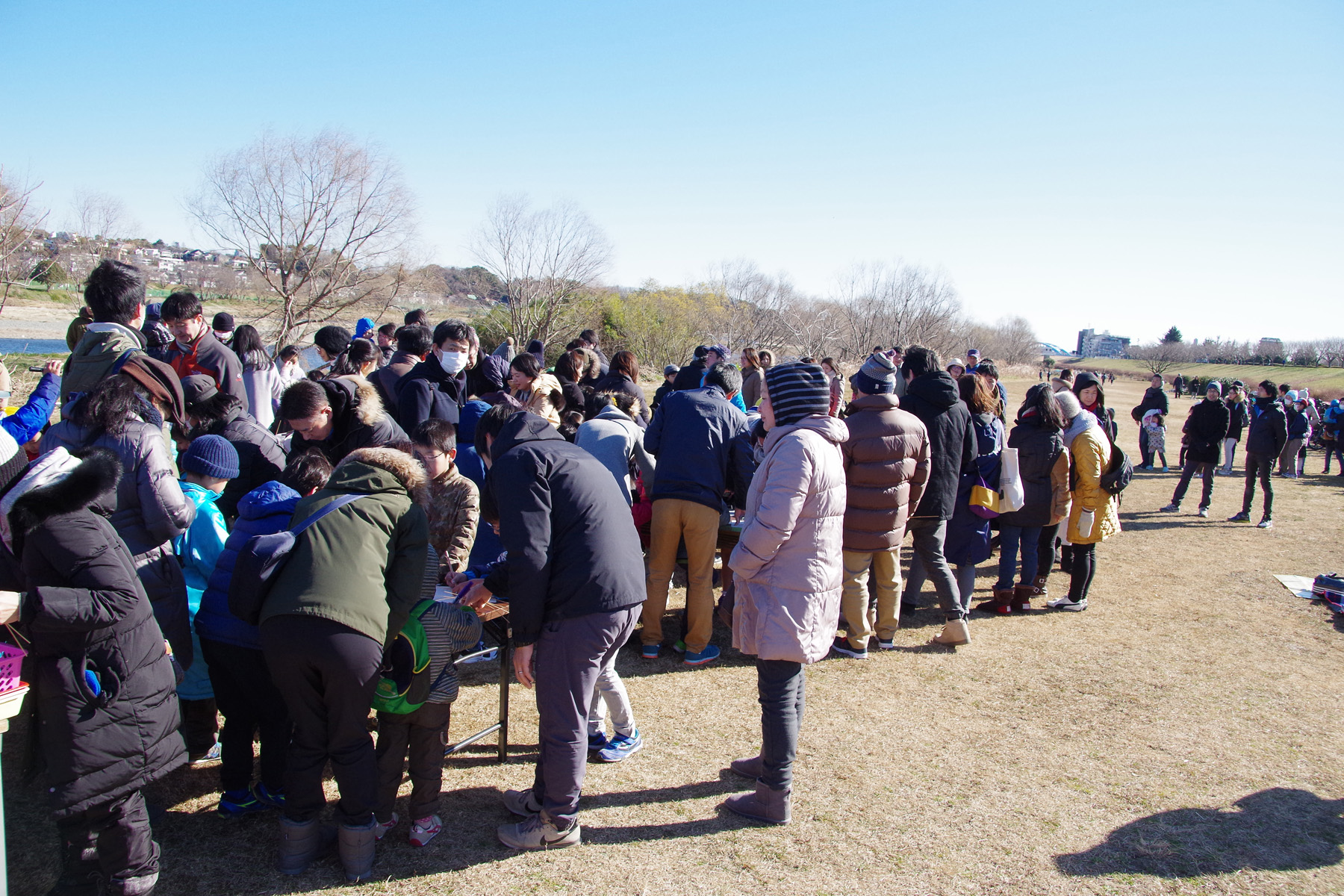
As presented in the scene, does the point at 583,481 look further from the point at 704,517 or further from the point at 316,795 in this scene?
the point at 704,517

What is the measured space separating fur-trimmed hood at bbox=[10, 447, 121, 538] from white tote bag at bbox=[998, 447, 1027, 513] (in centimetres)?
551

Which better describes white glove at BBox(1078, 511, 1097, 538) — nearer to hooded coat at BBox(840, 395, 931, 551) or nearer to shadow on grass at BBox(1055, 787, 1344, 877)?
hooded coat at BBox(840, 395, 931, 551)

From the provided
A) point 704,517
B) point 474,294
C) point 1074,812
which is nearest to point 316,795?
point 704,517

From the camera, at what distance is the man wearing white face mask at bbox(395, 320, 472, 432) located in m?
5.14

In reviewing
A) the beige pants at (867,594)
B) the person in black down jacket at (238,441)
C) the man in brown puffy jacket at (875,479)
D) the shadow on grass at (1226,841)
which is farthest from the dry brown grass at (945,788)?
the person in black down jacket at (238,441)

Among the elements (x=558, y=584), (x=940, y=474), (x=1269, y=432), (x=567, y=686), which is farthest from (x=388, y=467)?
(x=1269, y=432)

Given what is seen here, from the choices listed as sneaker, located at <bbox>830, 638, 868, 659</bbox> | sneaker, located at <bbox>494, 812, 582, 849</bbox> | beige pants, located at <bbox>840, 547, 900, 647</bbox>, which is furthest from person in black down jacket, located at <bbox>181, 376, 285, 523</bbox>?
sneaker, located at <bbox>830, 638, 868, 659</bbox>

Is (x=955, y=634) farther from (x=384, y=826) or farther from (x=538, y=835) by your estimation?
(x=384, y=826)

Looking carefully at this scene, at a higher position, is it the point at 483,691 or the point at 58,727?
the point at 58,727

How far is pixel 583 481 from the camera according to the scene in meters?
2.88

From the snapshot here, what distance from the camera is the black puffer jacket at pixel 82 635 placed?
235cm

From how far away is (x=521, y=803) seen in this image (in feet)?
10.6

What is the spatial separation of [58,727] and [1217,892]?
441cm

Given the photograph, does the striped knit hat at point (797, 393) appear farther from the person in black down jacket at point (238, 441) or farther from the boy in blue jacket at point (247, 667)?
the person in black down jacket at point (238, 441)
